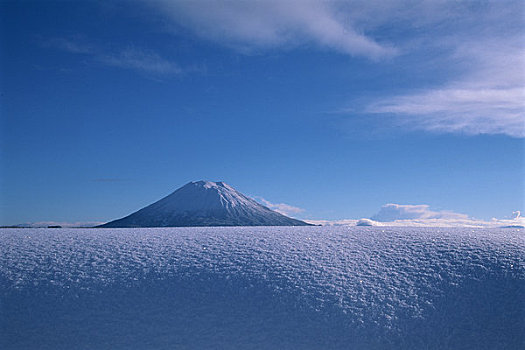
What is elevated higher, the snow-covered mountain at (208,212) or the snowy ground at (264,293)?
the snow-covered mountain at (208,212)

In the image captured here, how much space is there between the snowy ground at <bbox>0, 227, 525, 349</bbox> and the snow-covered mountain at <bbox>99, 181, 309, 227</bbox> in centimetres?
14800

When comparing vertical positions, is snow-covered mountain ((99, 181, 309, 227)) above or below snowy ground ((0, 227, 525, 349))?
above

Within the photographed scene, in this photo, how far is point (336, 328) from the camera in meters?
9.59

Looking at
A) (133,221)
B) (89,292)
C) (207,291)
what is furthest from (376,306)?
(133,221)

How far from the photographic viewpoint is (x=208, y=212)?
175750 mm

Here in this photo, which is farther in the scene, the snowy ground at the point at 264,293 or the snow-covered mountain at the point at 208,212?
the snow-covered mountain at the point at 208,212

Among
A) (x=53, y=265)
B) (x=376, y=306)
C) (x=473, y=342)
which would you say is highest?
(x=53, y=265)

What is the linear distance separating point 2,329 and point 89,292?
2.06m

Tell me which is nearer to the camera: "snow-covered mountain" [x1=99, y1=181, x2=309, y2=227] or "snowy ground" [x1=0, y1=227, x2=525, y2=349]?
"snowy ground" [x1=0, y1=227, x2=525, y2=349]

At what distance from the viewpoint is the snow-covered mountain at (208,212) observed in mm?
168500

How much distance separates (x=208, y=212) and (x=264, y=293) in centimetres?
16721

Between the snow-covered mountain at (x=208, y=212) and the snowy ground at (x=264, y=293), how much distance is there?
147999mm

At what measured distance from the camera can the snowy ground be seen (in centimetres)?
961

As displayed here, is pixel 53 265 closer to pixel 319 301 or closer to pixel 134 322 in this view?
pixel 134 322
